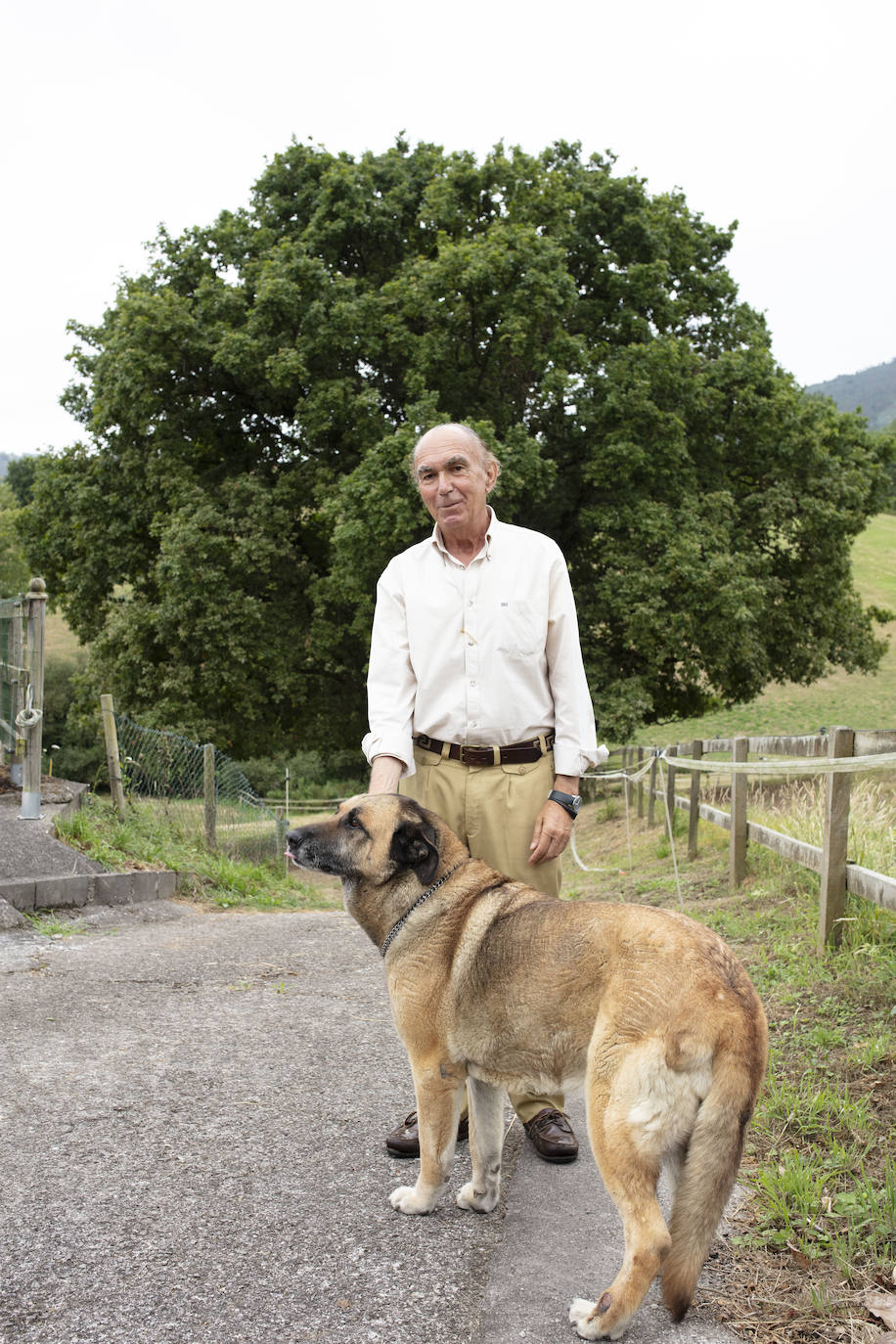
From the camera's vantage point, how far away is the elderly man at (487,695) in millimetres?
3674

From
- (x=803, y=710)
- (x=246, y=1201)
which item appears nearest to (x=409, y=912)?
(x=246, y=1201)

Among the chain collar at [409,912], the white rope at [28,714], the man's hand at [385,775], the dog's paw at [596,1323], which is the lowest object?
the dog's paw at [596,1323]

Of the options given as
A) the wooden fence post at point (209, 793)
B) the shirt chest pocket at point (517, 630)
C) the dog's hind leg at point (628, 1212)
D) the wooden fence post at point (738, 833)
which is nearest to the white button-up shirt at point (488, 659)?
the shirt chest pocket at point (517, 630)

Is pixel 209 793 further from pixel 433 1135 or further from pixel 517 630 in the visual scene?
pixel 433 1135

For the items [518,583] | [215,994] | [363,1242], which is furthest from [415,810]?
[215,994]

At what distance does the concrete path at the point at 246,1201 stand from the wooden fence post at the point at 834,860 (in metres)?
1.91

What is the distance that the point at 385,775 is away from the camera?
3604 millimetres

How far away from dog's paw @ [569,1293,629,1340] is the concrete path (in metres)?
0.04

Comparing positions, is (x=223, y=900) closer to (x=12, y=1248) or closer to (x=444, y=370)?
(x=12, y=1248)

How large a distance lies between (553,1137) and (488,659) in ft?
5.61

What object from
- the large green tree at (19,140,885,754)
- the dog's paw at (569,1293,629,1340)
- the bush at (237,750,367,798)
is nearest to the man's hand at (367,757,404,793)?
the dog's paw at (569,1293,629,1340)

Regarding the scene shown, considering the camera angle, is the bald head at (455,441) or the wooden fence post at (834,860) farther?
the wooden fence post at (834,860)

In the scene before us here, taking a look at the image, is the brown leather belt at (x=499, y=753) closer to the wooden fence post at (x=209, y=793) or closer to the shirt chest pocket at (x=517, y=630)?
the shirt chest pocket at (x=517, y=630)

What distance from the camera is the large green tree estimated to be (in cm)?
1783
